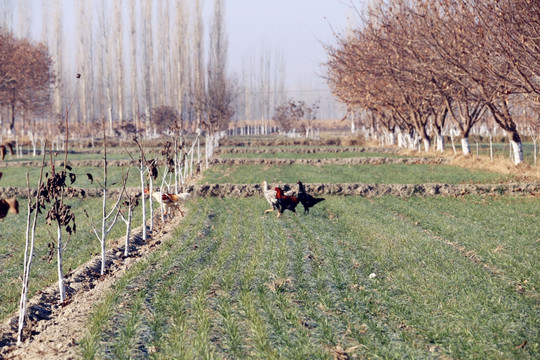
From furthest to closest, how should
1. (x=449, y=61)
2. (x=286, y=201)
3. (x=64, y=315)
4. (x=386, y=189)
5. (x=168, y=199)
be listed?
(x=449, y=61), (x=386, y=189), (x=168, y=199), (x=286, y=201), (x=64, y=315)

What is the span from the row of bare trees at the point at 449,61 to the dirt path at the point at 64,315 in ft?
43.6

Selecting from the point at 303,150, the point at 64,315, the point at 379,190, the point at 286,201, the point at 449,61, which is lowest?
the point at 64,315

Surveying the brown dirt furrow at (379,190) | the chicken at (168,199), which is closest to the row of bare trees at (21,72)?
the brown dirt furrow at (379,190)

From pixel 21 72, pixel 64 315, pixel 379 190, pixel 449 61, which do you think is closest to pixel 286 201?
pixel 379 190

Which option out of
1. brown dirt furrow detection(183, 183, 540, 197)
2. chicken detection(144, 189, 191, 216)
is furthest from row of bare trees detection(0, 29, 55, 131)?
chicken detection(144, 189, 191, 216)

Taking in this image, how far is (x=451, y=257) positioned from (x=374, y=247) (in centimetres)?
164

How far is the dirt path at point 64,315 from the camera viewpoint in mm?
5910

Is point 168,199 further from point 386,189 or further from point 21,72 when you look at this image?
point 21,72

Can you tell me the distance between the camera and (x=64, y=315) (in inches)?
277

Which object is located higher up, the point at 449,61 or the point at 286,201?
the point at 449,61

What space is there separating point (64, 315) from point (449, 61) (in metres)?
17.9

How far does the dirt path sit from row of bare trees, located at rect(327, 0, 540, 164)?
13288mm

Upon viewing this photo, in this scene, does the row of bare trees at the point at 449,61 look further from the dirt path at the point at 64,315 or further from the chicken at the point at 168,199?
the dirt path at the point at 64,315

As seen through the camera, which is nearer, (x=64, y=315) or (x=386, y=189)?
(x=64, y=315)
